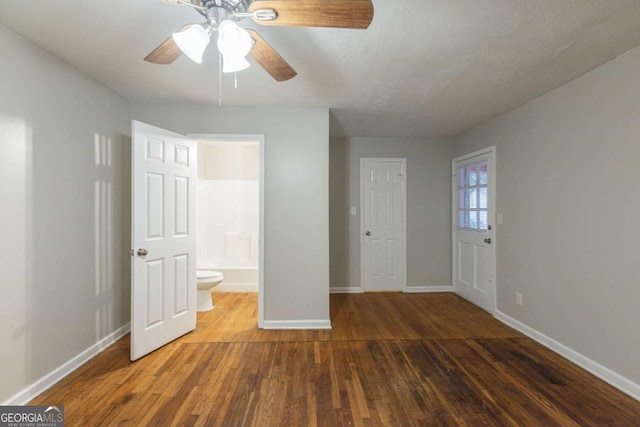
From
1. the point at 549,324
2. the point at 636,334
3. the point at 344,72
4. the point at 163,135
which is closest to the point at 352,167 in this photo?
the point at 344,72

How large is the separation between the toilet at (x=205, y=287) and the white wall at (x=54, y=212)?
0.86 m

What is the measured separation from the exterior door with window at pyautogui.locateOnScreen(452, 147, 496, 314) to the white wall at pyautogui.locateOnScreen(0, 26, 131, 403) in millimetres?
3986

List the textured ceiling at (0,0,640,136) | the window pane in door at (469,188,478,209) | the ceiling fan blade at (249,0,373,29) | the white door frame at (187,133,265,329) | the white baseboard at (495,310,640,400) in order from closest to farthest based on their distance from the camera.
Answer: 1. the ceiling fan blade at (249,0,373,29)
2. the textured ceiling at (0,0,640,136)
3. the white baseboard at (495,310,640,400)
4. the white door frame at (187,133,265,329)
5. the window pane in door at (469,188,478,209)

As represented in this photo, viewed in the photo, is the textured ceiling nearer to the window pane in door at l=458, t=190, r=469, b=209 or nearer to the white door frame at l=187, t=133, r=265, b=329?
the white door frame at l=187, t=133, r=265, b=329

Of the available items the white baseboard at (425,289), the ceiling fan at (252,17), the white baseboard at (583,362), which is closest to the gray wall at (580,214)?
the white baseboard at (583,362)

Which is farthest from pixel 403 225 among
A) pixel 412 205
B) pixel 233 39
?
pixel 233 39

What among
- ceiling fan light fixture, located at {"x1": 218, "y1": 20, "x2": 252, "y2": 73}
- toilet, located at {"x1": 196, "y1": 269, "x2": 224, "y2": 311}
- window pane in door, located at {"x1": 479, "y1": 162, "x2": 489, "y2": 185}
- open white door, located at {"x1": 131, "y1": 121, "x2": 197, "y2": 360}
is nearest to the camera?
ceiling fan light fixture, located at {"x1": 218, "y1": 20, "x2": 252, "y2": 73}

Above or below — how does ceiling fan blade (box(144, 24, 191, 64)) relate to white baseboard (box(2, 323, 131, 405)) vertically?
above

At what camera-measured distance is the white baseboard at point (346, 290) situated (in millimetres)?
4449

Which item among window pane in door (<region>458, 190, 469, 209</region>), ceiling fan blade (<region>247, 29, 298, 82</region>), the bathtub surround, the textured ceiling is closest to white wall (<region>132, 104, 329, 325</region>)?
the textured ceiling

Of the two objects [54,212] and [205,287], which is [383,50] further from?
[205,287]

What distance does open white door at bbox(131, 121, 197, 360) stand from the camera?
2443 millimetres

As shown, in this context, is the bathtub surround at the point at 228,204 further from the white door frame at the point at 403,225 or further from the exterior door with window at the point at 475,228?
the exterior door with window at the point at 475,228

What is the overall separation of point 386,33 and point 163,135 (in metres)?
2.04
